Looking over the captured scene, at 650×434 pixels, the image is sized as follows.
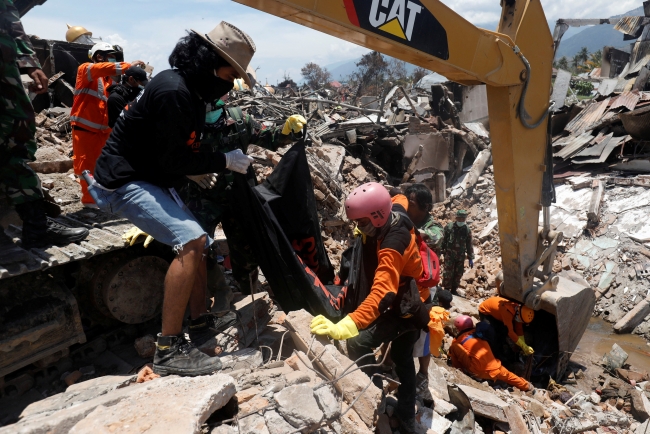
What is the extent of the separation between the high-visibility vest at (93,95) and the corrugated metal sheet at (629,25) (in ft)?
68.2

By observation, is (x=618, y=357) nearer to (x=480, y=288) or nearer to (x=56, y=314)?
(x=480, y=288)

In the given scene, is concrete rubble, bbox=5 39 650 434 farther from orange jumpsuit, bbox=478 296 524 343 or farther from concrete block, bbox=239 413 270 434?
orange jumpsuit, bbox=478 296 524 343

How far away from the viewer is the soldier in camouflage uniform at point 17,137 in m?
2.86

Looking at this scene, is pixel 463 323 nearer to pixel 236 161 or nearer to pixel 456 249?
pixel 456 249

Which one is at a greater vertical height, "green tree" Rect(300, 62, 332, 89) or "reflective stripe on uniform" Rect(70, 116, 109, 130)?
"green tree" Rect(300, 62, 332, 89)

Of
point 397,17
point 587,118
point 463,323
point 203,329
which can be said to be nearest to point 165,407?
point 203,329

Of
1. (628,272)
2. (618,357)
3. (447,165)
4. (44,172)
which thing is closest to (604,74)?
(447,165)

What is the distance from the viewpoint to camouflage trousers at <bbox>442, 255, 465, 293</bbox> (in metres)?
6.94

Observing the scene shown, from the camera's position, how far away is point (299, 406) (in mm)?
2229

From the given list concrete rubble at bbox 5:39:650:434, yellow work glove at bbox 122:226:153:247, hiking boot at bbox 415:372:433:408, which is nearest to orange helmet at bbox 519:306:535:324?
concrete rubble at bbox 5:39:650:434

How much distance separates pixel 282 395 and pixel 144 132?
171 cm

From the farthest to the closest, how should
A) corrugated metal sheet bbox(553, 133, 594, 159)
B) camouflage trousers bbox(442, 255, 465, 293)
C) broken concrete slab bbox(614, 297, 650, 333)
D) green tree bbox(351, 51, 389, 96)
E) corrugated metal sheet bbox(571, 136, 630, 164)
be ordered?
green tree bbox(351, 51, 389, 96), corrugated metal sheet bbox(553, 133, 594, 159), corrugated metal sheet bbox(571, 136, 630, 164), camouflage trousers bbox(442, 255, 465, 293), broken concrete slab bbox(614, 297, 650, 333)

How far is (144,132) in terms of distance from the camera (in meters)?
2.64

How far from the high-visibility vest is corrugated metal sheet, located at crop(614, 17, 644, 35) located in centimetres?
2079
